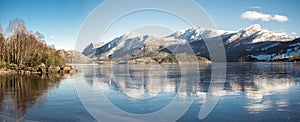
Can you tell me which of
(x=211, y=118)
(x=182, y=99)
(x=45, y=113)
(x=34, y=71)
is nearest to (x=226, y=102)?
(x=182, y=99)

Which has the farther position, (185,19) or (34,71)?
(34,71)

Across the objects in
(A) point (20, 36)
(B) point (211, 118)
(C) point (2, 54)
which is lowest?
(B) point (211, 118)

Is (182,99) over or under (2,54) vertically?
under

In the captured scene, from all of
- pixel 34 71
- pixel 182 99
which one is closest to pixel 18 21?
pixel 34 71

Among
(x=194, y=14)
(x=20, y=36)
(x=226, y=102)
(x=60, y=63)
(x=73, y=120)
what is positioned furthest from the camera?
(x=60, y=63)

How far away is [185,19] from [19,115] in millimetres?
20273

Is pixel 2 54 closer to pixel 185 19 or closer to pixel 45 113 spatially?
pixel 185 19

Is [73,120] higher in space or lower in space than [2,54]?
lower

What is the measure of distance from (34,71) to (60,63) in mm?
8941

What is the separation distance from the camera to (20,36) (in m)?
58.0

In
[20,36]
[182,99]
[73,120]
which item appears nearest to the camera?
[73,120]

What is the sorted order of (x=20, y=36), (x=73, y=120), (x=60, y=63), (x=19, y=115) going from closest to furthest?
(x=73, y=120), (x=19, y=115), (x=20, y=36), (x=60, y=63)

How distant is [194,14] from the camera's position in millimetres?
28062

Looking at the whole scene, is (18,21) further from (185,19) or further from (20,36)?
(185,19)
